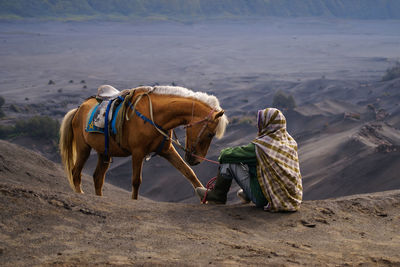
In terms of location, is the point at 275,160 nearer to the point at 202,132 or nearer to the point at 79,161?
the point at 202,132

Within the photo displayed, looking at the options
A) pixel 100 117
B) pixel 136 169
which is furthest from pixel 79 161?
pixel 136 169

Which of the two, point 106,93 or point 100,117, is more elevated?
point 106,93

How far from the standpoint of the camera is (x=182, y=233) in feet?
14.7

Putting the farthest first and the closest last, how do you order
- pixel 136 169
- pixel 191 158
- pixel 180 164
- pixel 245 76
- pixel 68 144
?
pixel 245 76 → pixel 68 144 → pixel 180 164 → pixel 136 169 → pixel 191 158

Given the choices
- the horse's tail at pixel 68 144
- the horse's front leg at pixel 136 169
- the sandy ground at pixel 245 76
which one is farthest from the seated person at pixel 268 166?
the sandy ground at pixel 245 76

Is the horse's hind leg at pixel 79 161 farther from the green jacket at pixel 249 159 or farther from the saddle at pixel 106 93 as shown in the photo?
the green jacket at pixel 249 159

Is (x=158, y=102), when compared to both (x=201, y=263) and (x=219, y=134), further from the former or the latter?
(x=201, y=263)

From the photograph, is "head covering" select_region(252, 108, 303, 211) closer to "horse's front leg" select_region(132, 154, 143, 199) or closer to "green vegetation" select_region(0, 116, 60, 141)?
"horse's front leg" select_region(132, 154, 143, 199)

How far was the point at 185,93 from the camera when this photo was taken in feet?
19.2

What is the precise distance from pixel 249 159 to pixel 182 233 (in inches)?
46.0

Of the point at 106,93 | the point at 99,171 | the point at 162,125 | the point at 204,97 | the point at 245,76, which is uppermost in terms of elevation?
the point at 204,97

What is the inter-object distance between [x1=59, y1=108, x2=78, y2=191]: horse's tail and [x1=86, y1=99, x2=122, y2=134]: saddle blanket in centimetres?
77

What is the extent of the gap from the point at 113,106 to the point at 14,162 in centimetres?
414

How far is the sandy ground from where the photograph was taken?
560 inches
